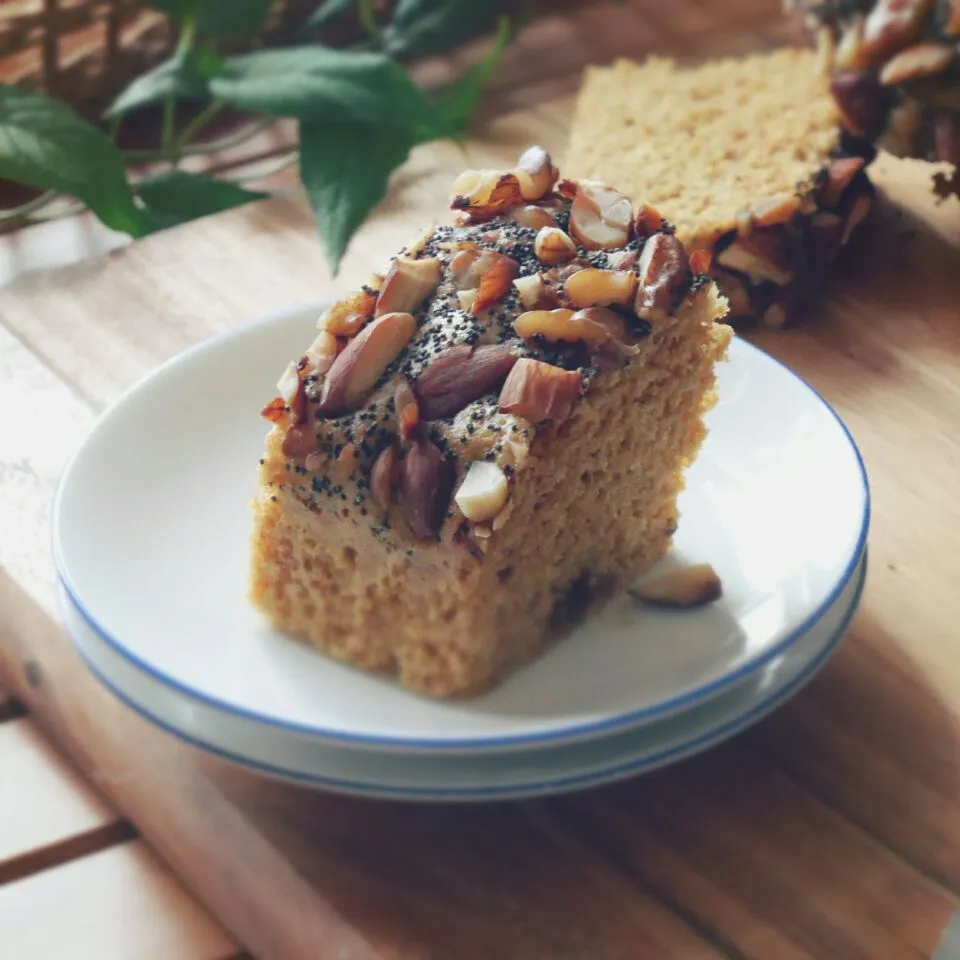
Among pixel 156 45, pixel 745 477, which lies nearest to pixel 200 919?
pixel 745 477

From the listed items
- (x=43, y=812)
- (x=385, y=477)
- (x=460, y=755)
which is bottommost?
(x=43, y=812)

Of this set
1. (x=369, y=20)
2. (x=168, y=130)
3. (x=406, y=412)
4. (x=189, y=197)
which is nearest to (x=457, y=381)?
(x=406, y=412)

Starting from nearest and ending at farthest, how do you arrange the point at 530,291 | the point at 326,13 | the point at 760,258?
1. the point at 530,291
2. the point at 760,258
3. the point at 326,13

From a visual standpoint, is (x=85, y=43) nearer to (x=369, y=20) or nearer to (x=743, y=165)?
(x=369, y=20)

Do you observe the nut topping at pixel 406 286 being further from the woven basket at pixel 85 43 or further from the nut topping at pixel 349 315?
the woven basket at pixel 85 43

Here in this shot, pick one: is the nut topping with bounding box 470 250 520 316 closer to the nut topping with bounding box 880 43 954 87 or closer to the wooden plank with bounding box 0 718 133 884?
the wooden plank with bounding box 0 718 133 884

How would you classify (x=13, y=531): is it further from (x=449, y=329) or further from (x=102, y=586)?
(x=449, y=329)
